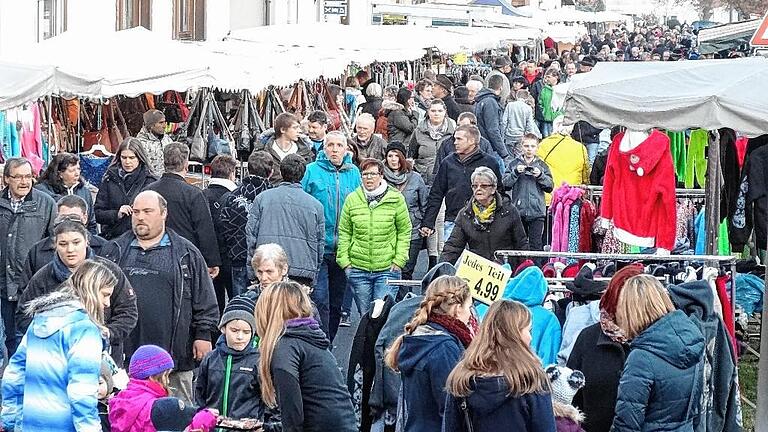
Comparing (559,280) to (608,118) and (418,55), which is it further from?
(418,55)

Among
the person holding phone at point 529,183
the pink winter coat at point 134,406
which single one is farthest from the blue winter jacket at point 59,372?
the person holding phone at point 529,183

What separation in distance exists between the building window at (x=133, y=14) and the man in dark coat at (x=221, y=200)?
46.2 feet

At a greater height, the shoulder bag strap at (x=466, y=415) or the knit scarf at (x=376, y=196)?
the knit scarf at (x=376, y=196)

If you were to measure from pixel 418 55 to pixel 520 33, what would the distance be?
1209 cm

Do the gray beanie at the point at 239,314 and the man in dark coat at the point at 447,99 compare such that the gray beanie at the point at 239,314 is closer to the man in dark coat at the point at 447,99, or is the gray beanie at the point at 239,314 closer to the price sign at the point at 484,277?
the price sign at the point at 484,277

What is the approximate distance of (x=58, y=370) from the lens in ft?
21.9

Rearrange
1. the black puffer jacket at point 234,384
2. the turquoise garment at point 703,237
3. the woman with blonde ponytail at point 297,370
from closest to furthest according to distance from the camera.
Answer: the woman with blonde ponytail at point 297,370
the black puffer jacket at point 234,384
the turquoise garment at point 703,237

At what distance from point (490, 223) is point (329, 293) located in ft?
6.22

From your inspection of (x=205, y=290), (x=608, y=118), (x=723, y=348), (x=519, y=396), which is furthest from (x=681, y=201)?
(x=519, y=396)

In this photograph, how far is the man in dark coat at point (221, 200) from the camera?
11031mm

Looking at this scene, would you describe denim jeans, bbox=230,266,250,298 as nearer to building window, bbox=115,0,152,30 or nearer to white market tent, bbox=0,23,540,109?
white market tent, bbox=0,23,540,109

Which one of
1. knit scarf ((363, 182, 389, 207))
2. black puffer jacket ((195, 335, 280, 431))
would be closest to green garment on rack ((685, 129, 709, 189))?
knit scarf ((363, 182, 389, 207))

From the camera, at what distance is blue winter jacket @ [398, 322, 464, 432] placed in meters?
6.63

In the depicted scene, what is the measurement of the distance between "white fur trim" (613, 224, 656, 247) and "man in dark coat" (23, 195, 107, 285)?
11.9ft
